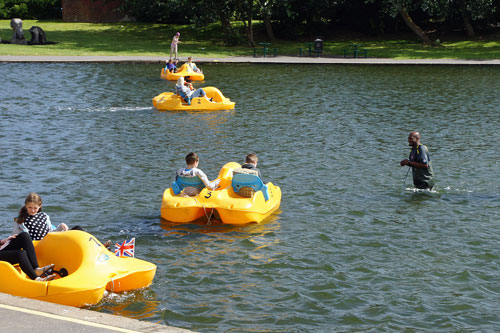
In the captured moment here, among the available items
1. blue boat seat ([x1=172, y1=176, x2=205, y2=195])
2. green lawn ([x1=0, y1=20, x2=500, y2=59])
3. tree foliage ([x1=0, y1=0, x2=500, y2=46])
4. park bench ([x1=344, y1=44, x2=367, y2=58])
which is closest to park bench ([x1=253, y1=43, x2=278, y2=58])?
green lawn ([x1=0, y1=20, x2=500, y2=59])

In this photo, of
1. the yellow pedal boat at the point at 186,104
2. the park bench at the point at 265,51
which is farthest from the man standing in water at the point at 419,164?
the park bench at the point at 265,51

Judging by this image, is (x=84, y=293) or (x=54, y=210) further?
(x=54, y=210)

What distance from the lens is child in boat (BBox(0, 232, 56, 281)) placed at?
1019cm

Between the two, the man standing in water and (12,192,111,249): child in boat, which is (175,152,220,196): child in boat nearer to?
(12,192,111,249): child in boat

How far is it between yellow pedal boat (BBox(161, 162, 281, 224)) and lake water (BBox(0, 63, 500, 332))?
0.26m

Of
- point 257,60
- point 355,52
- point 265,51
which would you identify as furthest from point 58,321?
point 265,51

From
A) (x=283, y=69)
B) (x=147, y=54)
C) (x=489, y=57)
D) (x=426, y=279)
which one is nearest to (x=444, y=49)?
(x=489, y=57)

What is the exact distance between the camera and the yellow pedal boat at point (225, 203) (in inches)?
552

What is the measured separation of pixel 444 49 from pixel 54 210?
39.4 m

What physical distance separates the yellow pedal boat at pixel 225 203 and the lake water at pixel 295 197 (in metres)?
0.26

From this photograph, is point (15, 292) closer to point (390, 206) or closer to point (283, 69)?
point (390, 206)

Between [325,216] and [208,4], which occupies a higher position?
[208,4]

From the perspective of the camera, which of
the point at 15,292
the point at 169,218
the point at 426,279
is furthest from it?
the point at 169,218

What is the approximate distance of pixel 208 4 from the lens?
171 feet
